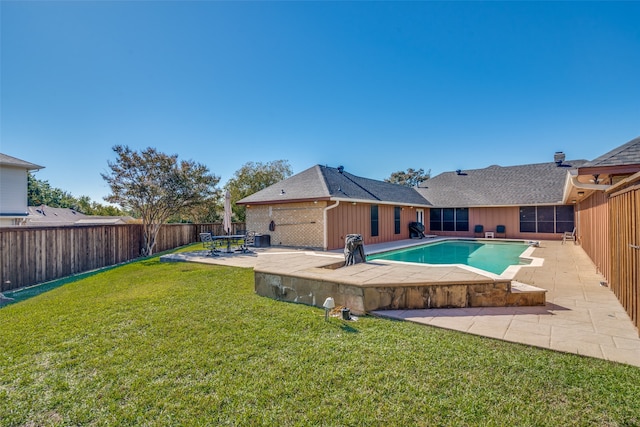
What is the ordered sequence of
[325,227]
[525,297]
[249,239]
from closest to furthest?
1. [525,297]
2. [325,227]
3. [249,239]

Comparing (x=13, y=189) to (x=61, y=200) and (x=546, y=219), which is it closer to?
(x=546, y=219)

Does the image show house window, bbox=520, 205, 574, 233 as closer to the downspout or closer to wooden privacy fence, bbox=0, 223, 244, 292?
the downspout

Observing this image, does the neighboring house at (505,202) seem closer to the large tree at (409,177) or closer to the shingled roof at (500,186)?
the shingled roof at (500,186)

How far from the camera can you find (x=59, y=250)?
984 centimetres

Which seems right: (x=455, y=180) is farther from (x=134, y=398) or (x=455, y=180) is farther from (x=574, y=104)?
(x=134, y=398)

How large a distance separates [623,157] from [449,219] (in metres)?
16.1

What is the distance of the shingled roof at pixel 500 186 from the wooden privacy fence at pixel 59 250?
18826 millimetres

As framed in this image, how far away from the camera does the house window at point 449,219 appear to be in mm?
20312

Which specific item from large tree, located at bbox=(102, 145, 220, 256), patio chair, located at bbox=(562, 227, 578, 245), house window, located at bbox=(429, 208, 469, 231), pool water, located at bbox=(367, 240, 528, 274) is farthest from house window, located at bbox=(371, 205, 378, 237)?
patio chair, located at bbox=(562, 227, 578, 245)

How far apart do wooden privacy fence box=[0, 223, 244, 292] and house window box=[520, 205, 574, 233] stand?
21.9 metres

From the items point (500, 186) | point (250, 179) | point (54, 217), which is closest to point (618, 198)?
point (500, 186)

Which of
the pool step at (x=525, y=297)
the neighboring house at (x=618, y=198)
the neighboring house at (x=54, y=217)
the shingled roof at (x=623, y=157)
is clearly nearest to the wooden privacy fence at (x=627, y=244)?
the neighboring house at (x=618, y=198)

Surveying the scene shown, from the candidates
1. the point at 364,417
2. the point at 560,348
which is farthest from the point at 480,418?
the point at 560,348

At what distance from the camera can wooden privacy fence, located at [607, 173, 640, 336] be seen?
375 cm
